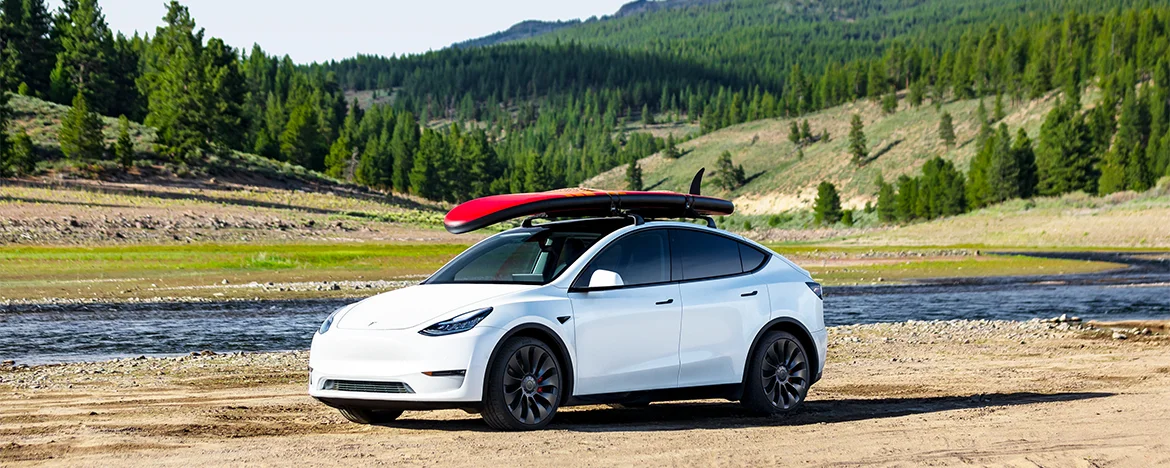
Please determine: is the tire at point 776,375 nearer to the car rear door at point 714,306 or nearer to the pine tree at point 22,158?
the car rear door at point 714,306

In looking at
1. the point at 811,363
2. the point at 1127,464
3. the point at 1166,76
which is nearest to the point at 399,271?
the point at 811,363

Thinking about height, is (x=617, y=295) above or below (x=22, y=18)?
below

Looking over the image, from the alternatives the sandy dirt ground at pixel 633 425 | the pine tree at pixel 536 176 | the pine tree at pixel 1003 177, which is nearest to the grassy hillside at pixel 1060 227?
the pine tree at pixel 1003 177

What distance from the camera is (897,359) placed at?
57.1 feet

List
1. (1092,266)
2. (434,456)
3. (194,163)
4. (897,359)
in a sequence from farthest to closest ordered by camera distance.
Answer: (194,163) < (1092,266) < (897,359) < (434,456)

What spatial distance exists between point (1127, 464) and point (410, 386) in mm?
5015

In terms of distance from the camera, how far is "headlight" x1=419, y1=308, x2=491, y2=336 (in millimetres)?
9320

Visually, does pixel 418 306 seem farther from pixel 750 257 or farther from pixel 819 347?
pixel 819 347

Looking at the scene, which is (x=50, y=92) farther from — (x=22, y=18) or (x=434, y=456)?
(x=434, y=456)

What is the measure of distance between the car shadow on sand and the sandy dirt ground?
0.02 metres

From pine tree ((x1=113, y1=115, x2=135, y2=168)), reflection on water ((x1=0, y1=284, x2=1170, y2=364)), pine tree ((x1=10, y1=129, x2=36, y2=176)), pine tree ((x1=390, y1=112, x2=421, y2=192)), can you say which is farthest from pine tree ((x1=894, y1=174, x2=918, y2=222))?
reflection on water ((x1=0, y1=284, x2=1170, y2=364))

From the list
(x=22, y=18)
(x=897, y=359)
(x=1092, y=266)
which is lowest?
(x=1092, y=266)

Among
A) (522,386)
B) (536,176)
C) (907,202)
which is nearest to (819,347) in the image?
(522,386)

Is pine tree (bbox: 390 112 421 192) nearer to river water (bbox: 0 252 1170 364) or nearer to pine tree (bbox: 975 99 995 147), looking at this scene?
pine tree (bbox: 975 99 995 147)
